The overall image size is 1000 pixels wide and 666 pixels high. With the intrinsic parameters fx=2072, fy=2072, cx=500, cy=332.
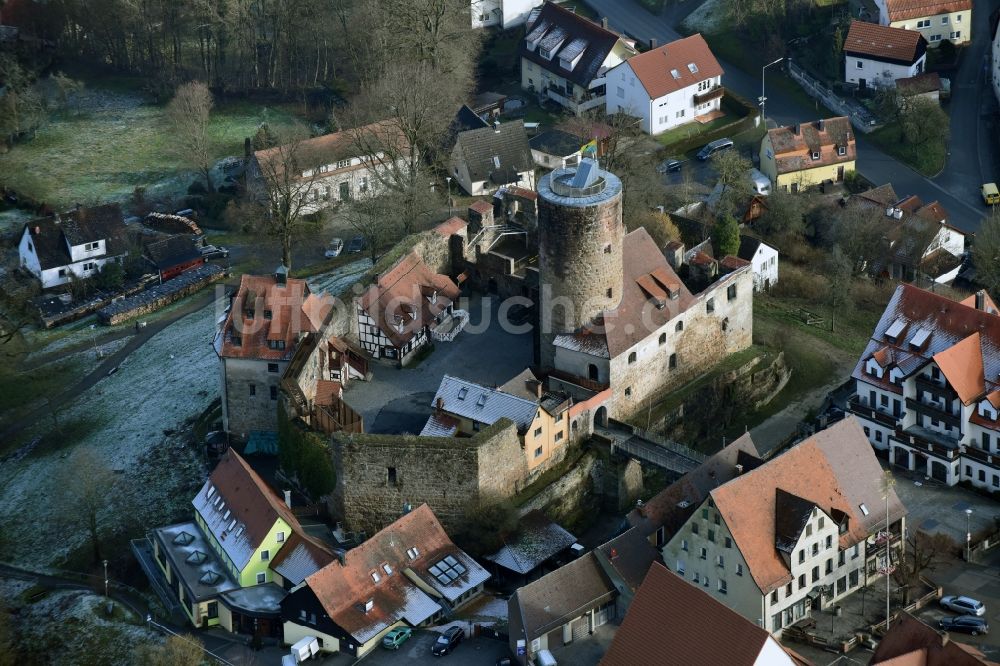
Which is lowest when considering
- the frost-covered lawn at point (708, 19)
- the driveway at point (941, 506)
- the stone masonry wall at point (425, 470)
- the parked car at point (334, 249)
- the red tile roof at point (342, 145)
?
the driveway at point (941, 506)

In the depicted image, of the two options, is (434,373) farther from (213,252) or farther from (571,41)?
(571,41)

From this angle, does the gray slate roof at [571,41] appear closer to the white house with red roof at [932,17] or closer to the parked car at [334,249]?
the white house with red roof at [932,17]

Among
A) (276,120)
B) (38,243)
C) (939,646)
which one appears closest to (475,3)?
(276,120)

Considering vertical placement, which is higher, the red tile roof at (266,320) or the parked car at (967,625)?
the red tile roof at (266,320)

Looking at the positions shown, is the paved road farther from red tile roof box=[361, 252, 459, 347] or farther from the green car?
the green car

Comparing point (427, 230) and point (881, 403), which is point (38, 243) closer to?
point (427, 230)

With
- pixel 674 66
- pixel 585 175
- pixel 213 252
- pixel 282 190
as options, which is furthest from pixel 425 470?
pixel 674 66

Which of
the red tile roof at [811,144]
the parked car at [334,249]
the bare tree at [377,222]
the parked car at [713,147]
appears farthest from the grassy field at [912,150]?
the parked car at [334,249]

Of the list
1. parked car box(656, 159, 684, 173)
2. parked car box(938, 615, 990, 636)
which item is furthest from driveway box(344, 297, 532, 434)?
parked car box(656, 159, 684, 173)
